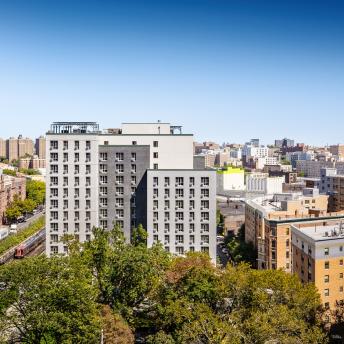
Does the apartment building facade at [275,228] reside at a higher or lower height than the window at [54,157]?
lower

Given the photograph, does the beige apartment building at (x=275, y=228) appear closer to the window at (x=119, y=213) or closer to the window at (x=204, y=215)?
the window at (x=204, y=215)

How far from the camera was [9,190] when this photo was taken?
131750mm

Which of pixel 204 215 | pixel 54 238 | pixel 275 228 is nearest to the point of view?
pixel 204 215

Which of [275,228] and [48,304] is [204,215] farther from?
[48,304]

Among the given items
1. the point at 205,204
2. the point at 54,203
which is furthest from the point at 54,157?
the point at 205,204

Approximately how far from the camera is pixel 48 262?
132 ft

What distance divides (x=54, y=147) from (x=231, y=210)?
6109 centimetres

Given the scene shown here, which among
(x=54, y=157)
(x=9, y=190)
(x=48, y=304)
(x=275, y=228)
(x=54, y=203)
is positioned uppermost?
(x=54, y=157)

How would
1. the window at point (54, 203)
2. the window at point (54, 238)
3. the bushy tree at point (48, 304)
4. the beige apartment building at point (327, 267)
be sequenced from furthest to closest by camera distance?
the window at point (54, 238)
the window at point (54, 203)
the beige apartment building at point (327, 267)
the bushy tree at point (48, 304)

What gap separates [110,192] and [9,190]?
75104 millimetres

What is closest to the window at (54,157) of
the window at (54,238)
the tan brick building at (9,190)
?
the window at (54,238)

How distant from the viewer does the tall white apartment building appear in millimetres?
66125

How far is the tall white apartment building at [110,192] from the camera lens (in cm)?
6612

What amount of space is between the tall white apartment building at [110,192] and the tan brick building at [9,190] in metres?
64.5
